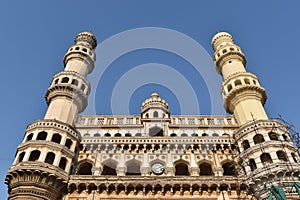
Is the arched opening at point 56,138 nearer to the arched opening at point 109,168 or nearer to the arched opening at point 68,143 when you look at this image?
the arched opening at point 68,143

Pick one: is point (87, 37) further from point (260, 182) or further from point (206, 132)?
point (260, 182)

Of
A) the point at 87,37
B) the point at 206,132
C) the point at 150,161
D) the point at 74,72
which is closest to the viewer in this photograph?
the point at 150,161

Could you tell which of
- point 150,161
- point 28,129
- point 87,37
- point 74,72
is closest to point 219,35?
point 87,37

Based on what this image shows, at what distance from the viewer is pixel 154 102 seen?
27625 mm

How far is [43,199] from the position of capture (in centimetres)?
1769

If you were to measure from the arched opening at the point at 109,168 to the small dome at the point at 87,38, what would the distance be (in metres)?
16.5

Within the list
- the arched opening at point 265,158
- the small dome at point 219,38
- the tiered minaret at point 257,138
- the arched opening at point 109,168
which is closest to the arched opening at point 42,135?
the arched opening at point 109,168

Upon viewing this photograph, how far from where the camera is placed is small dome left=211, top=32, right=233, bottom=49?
33.7 meters

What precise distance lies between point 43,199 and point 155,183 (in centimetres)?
674

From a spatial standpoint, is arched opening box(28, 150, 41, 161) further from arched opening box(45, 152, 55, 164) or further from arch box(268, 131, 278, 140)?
arch box(268, 131, 278, 140)

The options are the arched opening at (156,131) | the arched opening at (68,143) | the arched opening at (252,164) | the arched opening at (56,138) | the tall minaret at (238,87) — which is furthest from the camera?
the arched opening at (156,131)

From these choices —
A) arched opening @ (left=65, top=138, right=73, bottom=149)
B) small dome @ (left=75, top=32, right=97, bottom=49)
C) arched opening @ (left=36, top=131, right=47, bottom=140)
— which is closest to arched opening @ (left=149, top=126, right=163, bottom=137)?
arched opening @ (left=65, top=138, right=73, bottom=149)

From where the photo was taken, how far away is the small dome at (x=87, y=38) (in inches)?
1314

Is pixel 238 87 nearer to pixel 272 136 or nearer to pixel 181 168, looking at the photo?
pixel 272 136
